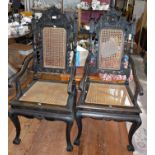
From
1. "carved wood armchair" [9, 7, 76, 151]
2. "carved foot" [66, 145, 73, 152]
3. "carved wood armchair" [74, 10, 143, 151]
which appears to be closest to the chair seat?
"carved wood armchair" [9, 7, 76, 151]

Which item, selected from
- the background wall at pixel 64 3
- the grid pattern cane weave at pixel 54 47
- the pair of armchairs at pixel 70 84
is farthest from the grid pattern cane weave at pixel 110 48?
the background wall at pixel 64 3

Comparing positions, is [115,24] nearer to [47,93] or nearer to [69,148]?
[47,93]

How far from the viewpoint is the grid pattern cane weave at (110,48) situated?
182 cm

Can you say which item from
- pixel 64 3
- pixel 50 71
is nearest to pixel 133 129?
pixel 50 71

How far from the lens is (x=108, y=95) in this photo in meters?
1.74

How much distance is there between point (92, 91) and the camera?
5.85 ft

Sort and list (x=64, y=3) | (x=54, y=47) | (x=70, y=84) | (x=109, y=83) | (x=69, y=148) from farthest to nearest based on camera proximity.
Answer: (x=64, y=3), (x=109, y=83), (x=54, y=47), (x=69, y=148), (x=70, y=84)

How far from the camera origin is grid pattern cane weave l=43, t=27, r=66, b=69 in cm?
179

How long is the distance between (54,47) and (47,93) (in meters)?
0.42

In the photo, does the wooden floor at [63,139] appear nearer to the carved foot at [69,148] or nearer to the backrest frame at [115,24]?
the carved foot at [69,148]

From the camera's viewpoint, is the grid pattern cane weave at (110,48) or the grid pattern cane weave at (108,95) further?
the grid pattern cane weave at (110,48)
